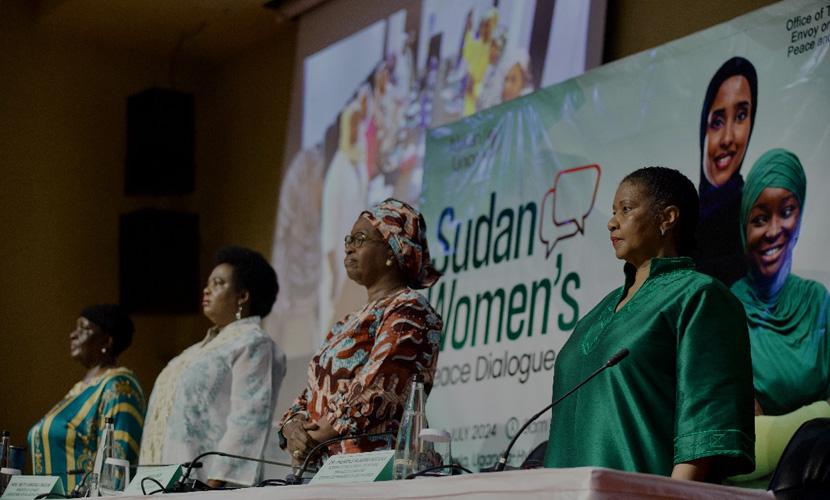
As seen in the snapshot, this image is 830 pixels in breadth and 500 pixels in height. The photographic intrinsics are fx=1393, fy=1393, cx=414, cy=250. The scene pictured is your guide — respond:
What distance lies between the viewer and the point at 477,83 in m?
5.60

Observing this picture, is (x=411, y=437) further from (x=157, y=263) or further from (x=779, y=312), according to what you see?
(x=157, y=263)

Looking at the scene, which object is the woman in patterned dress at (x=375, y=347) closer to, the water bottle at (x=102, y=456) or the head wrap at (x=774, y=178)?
the water bottle at (x=102, y=456)

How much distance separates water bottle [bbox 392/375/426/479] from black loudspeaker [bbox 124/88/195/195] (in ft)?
17.1

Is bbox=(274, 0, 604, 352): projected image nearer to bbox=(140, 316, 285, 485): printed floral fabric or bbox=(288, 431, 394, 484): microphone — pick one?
bbox=(140, 316, 285, 485): printed floral fabric

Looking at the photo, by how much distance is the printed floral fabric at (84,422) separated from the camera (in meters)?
4.66

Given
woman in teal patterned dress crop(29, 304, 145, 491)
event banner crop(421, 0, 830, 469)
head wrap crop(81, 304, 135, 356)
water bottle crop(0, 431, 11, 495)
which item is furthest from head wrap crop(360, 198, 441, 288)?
head wrap crop(81, 304, 135, 356)

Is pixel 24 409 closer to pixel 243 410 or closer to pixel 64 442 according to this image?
pixel 64 442

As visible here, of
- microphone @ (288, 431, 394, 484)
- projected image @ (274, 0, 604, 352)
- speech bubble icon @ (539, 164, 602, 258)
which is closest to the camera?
microphone @ (288, 431, 394, 484)

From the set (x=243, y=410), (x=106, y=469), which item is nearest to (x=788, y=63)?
(x=243, y=410)

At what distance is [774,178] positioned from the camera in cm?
374

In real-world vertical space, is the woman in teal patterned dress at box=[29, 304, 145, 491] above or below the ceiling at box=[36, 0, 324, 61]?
below

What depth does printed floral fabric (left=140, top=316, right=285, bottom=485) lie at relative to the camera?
12.9 feet

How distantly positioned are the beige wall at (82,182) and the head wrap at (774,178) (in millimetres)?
3810

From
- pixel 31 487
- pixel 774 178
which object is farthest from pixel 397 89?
pixel 31 487
